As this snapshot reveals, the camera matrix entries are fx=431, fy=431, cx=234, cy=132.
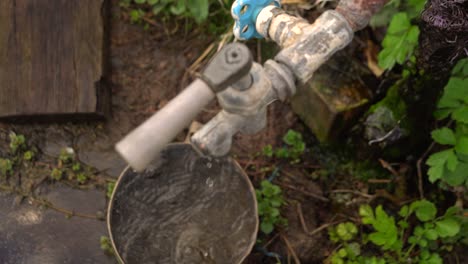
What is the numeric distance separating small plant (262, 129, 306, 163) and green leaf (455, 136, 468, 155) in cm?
67

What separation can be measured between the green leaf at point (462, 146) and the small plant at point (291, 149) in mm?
668

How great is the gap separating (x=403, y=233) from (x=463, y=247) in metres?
0.22

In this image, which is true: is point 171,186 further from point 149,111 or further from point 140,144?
point 140,144

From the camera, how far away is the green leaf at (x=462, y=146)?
1188mm

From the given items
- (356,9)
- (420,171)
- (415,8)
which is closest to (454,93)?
(415,8)

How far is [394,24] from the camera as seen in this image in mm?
1275

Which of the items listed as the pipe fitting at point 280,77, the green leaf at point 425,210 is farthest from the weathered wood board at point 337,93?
the pipe fitting at point 280,77

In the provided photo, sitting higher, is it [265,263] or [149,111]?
[149,111]

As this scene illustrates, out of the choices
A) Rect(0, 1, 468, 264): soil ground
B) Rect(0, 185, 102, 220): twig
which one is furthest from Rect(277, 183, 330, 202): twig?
Rect(0, 185, 102, 220): twig

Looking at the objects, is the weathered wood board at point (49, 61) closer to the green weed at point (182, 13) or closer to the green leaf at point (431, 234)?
the green weed at point (182, 13)

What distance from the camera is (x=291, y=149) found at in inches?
71.2

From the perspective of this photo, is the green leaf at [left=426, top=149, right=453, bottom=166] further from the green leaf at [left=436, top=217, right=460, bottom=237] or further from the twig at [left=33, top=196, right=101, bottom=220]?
the twig at [left=33, top=196, right=101, bottom=220]

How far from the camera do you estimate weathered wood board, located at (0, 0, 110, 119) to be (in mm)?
1724

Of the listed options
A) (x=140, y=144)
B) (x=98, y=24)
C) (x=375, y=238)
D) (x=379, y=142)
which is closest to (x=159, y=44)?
(x=98, y=24)
